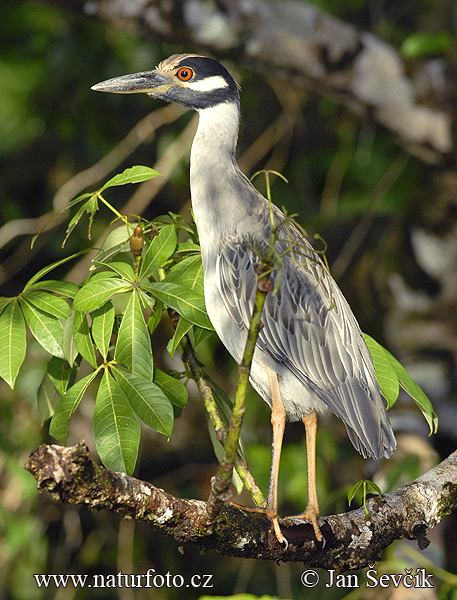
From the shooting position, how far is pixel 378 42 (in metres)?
3.70

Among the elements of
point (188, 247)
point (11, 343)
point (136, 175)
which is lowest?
point (11, 343)

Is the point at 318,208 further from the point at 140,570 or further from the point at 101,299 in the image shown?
the point at 101,299

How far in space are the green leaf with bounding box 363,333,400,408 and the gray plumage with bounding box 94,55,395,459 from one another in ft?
0.38

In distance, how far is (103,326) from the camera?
1.83 m

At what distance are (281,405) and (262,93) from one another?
11.6 feet

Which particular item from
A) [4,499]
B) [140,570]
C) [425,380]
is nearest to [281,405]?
[425,380]

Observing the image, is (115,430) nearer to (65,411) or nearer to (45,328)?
(65,411)

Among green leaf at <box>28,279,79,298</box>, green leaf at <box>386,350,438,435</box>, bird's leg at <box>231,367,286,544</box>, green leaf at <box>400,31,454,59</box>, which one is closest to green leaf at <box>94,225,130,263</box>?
green leaf at <box>28,279,79,298</box>

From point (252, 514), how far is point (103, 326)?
0.62m

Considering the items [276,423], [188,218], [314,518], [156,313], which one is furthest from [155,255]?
[188,218]

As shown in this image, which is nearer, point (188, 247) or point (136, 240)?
point (136, 240)

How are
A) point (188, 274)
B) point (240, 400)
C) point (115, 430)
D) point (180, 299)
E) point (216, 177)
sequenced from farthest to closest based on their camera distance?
point (216, 177) < point (188, 274) < point (180, 299) < point (115, 430) < point (240, 400)

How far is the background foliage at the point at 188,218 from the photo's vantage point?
4.03 m

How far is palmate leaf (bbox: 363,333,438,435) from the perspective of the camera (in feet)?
6.42
